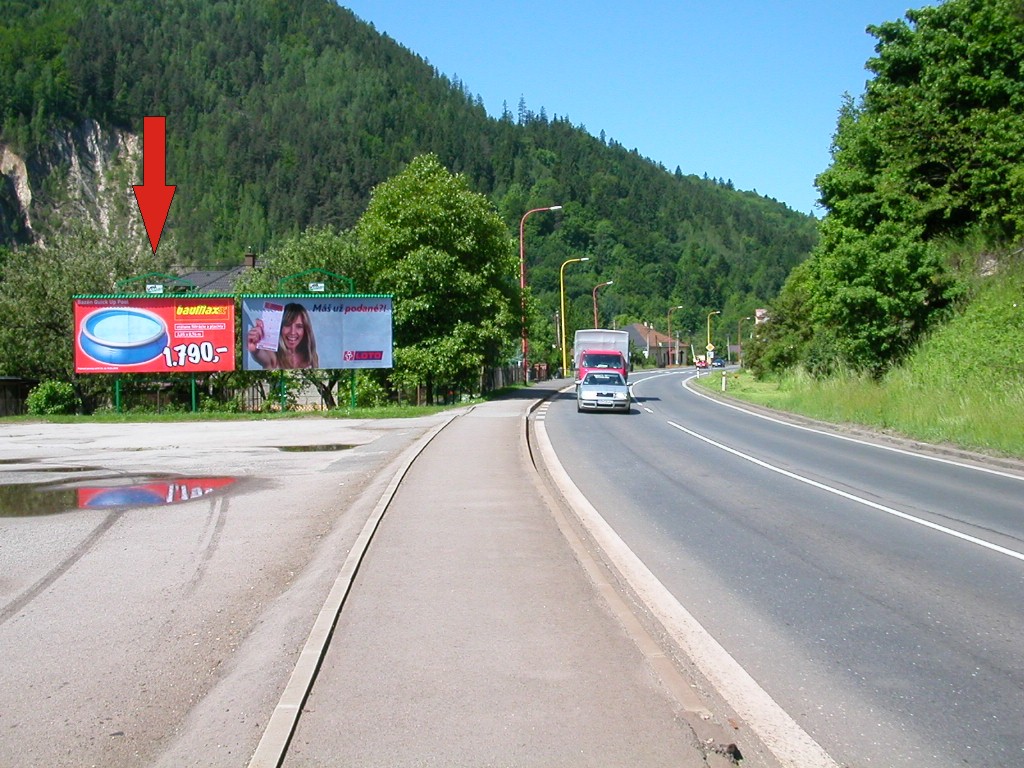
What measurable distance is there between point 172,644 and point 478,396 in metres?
35.9

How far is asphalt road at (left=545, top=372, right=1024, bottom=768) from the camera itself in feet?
16.2

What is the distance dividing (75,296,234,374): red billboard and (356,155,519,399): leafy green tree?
7.35m

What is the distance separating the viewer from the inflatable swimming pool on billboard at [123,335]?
110 feet

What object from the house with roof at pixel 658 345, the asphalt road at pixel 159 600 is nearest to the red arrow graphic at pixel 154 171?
the asphalt road at pixel 159 600

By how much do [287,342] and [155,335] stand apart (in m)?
4.56

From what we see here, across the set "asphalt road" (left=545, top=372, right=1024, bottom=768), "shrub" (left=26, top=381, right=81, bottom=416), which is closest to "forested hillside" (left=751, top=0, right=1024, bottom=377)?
"asphalt road" (left=545, top=372, right=1024, bottom=768)

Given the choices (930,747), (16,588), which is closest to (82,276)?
(16,588)

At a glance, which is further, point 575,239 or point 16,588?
point 575,239

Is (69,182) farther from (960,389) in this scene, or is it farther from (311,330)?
(960,389)

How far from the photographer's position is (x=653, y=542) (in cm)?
964

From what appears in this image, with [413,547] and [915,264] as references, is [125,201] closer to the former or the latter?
[915,264]

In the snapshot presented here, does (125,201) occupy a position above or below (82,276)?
above

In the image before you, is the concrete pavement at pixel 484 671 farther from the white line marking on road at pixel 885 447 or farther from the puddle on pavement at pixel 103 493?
the white line marking on road at pixel 885 447

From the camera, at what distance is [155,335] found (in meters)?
33.9
